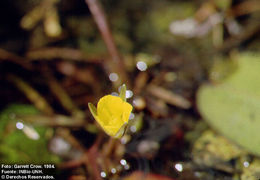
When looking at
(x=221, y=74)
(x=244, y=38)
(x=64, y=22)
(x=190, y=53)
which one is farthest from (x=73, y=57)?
(x=244, y=38)

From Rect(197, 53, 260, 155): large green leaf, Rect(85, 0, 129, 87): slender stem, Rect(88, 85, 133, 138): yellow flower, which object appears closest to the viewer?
Rect(88, 85, 133, 138): yellow flower

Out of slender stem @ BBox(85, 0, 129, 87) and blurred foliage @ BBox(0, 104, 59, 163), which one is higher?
slender stem @ BBox(85, 0, 129, 87)

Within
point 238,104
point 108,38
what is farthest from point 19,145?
point 238,104

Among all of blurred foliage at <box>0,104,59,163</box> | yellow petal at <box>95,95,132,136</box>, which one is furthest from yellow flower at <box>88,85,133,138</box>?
blurred foliage at <box>0,104,59,163</box>

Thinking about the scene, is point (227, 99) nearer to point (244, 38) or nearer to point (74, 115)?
point (244, 38)

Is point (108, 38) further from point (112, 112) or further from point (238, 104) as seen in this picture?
point (238, 104)

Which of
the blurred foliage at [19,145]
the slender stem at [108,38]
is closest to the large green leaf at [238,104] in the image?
the slender stem at [108,38]

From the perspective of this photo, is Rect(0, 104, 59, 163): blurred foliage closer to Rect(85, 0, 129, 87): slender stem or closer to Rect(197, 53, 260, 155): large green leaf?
Rect(85, 0, 129, 87): slender stem
